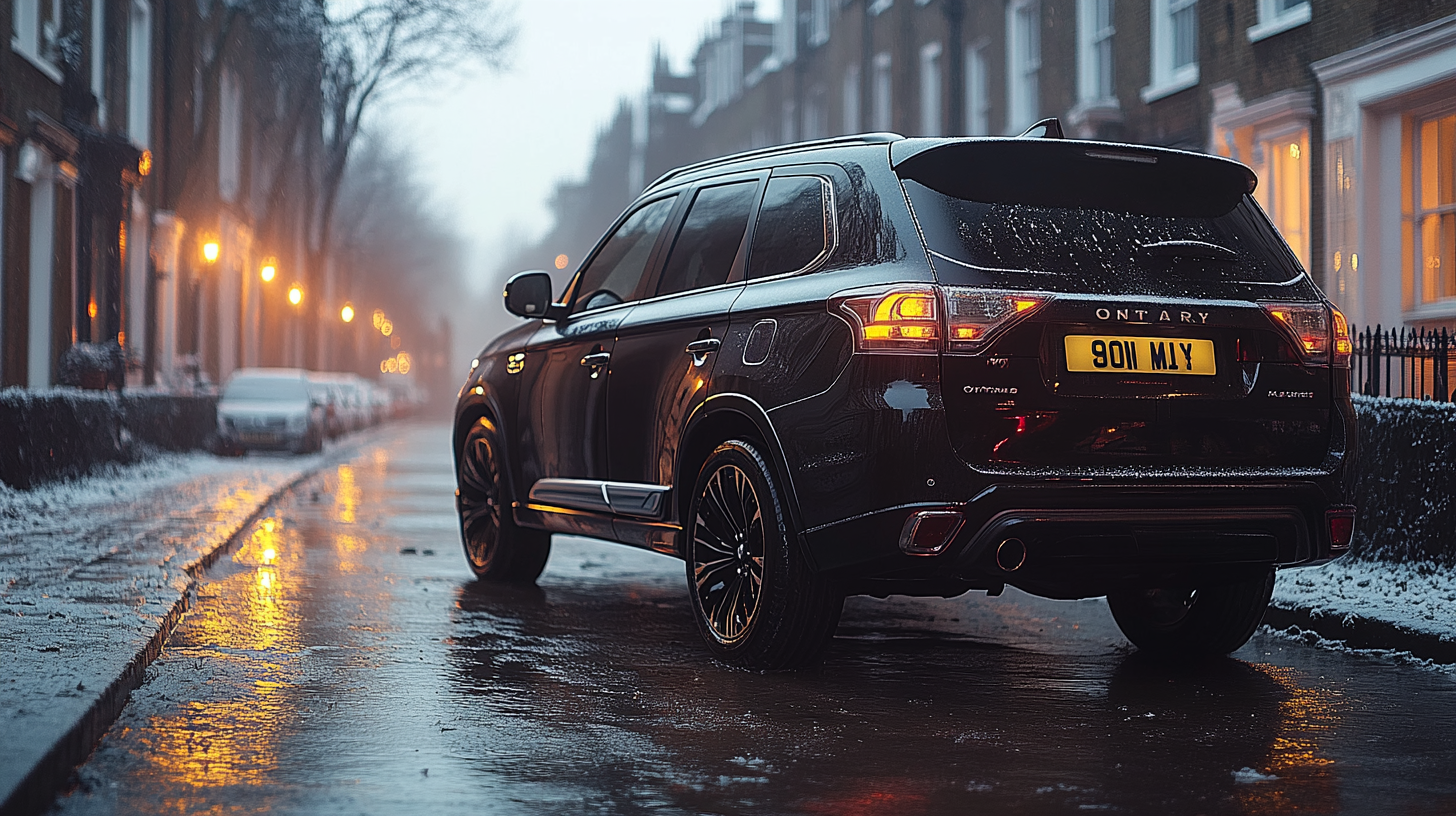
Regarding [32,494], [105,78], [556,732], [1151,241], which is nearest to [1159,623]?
[1151,241]

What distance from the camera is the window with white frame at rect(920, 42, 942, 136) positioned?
2977 cm

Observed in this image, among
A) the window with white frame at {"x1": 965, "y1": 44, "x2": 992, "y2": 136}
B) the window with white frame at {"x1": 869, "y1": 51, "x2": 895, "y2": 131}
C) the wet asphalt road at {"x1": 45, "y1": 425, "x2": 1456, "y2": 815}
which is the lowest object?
the wet asphalt road at {"x1": 45, "y1": 425, "x2": 1456, "y2": 815}

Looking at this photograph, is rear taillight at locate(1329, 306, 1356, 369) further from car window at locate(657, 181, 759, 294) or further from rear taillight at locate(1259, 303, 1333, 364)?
car window at locate(657, 181, 759, 294)

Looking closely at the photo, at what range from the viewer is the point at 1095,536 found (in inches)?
208

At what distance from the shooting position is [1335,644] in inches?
283

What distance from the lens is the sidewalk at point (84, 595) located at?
453 cm

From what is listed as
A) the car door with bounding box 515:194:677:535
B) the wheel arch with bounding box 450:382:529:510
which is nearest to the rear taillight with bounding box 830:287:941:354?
the car door with bounding box 515:194:677:535

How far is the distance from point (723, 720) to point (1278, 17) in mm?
14147

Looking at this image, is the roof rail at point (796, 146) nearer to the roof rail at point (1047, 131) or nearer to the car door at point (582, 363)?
the car door at point (582, 363)

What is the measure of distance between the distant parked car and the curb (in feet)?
71.2

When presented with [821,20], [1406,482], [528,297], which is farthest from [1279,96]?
[821,20]

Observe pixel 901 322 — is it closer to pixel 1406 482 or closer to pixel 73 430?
pixel 1406 482

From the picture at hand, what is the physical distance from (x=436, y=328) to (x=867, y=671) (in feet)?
395

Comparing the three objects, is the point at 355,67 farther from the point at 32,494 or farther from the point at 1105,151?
the point at 1105,151
